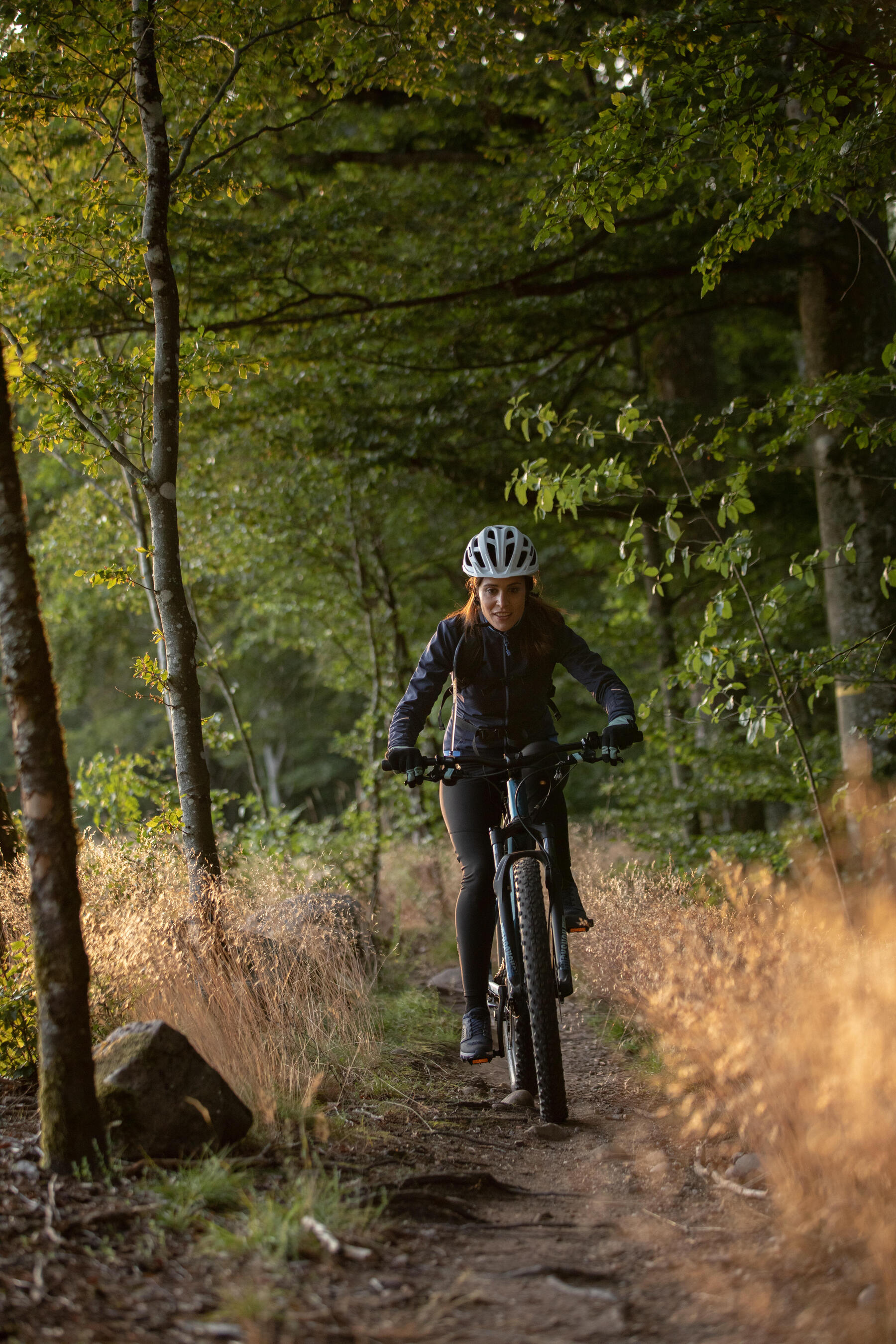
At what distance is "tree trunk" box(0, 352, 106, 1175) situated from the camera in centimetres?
289

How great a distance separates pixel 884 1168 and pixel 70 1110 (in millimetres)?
2270

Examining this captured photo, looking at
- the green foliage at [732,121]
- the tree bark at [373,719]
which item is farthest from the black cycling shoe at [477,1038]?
the tree bark at [373,719]

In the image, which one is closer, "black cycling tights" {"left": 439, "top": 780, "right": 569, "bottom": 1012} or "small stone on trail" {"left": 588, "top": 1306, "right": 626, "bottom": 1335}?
"small stone on trail" {"left": 588, "top": 1306, "right": 626, "bottom": 1335}

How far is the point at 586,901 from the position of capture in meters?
6.10

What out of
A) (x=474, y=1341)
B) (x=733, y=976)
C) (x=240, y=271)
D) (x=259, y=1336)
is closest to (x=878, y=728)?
(x=733, y=976)

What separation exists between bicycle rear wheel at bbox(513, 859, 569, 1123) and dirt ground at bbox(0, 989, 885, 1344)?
1.27ft

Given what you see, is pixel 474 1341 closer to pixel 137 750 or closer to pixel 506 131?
pixel 506 131

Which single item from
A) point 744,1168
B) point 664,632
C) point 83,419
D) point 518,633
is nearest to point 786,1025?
point 744,1168

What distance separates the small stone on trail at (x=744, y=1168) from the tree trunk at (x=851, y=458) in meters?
4.99

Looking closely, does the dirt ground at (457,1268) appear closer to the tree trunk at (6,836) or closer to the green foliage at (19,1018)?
the green foliage at (19,1018)

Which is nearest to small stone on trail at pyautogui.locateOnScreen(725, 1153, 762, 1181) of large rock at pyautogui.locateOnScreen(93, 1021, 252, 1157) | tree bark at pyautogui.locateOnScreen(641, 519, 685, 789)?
large rock at pyautogui.locateOnScreen(93, 1021, 252, 1157)

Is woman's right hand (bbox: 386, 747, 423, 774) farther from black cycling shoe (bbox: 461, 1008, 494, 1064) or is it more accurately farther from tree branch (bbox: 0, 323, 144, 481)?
tree branch (bbox: 0, 323, 144, 481)

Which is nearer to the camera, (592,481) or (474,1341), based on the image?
(474,1341)

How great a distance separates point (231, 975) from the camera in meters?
4.71
